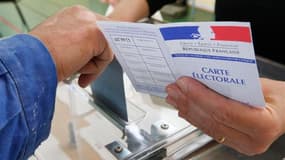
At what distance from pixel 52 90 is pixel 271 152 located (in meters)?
0.41

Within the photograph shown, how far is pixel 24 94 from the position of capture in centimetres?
40

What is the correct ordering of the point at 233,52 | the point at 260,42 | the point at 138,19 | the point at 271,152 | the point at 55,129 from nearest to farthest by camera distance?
the point at 233,52
the point at 271,152
the point at 55,129
the point at 260,42
the point at 138,19

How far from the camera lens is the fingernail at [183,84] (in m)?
0.45

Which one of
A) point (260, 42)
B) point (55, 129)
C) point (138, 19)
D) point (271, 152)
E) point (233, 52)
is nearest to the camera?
point (233, 52)

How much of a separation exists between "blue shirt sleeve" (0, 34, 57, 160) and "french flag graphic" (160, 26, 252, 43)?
0.17 metres

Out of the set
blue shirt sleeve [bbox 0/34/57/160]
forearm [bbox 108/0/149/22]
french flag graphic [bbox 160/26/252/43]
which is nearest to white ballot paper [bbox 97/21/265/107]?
french flag graphic [bbox 160/26/252/43]

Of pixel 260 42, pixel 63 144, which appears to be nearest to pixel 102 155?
pixel 63 144

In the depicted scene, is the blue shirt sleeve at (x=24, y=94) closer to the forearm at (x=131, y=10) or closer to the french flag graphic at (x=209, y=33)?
the french flag graphic at (x=209, y=33)

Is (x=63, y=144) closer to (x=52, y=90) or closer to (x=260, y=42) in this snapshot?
(x=52, y=90)

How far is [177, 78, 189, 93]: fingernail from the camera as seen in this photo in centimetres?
45

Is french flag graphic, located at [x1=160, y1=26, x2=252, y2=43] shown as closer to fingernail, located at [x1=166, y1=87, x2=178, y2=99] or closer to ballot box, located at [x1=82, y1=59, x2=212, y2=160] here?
fingernail, located at [x1=166, y1=87, x2=178, y2=99]

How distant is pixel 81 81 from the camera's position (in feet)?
2.05

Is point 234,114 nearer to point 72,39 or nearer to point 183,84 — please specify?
point 183,84

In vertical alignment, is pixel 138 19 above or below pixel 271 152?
above
